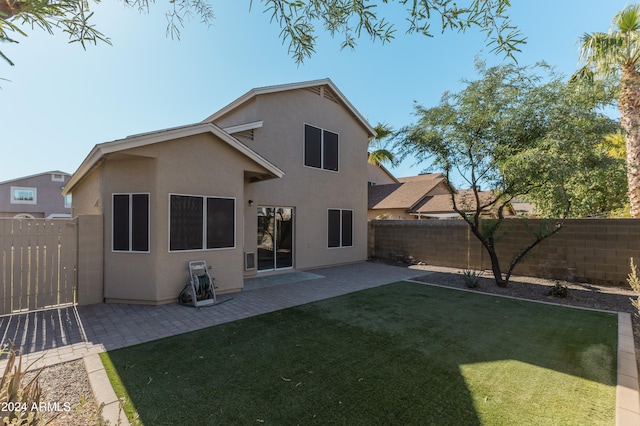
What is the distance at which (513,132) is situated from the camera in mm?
8914

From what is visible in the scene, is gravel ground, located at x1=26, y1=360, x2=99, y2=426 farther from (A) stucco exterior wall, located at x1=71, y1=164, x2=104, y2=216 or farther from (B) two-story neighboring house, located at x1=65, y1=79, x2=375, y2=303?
(A) stucco exterior wall, located at x1=71, y1=164, x2=104, y2=216

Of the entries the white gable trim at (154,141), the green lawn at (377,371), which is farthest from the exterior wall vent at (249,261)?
the green lawn at (377,371)

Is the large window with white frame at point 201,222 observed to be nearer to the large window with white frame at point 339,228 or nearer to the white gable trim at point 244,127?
the white gable trim at point 244,127

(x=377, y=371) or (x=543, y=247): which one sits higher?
(x=543, y=247)

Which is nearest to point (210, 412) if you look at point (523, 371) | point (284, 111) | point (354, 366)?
point (354, 366)

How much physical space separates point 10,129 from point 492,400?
809 centimetres

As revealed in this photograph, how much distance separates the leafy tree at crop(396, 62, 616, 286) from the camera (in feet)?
26.7

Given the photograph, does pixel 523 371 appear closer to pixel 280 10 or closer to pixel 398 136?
pixel 280 10

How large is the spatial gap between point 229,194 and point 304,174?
4.64m

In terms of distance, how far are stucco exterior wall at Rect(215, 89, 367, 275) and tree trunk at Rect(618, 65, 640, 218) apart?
427 inches

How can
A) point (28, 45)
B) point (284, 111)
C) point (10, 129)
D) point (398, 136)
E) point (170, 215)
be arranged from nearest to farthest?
point (28, 45) < point (10, 129) < point (170, 215) < point (398, 136) < point (284, 111)

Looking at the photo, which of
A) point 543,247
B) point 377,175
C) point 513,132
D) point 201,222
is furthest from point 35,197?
point 543,247

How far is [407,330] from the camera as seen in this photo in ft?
19.8

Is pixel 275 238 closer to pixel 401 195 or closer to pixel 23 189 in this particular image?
pixel 401 195
